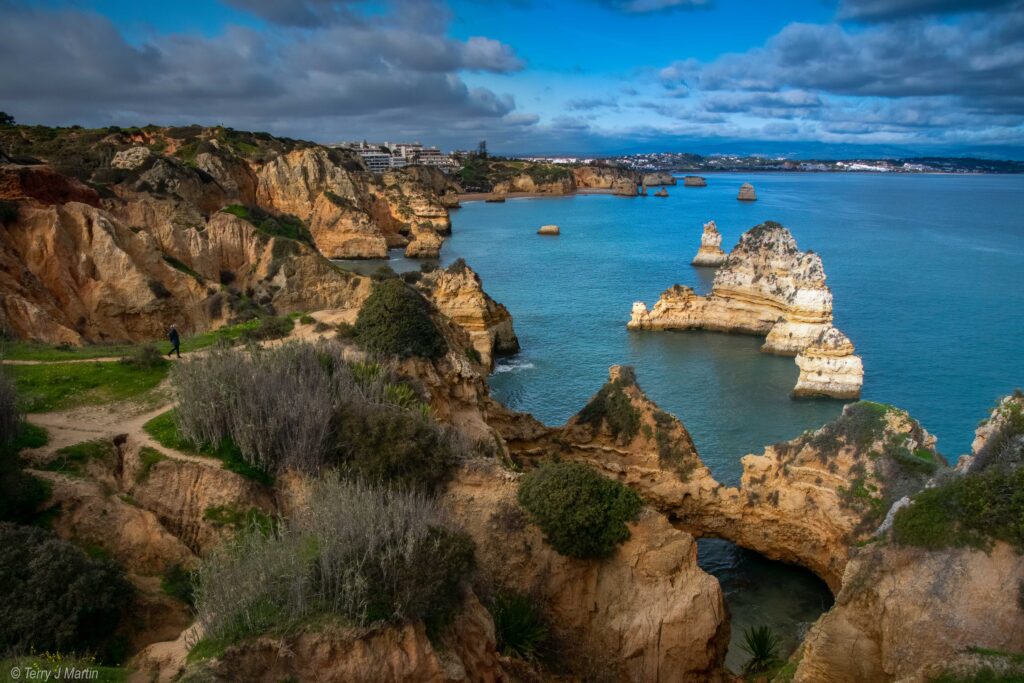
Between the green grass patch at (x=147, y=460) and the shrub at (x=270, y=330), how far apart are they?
7.21 metres

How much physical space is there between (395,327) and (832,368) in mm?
24226

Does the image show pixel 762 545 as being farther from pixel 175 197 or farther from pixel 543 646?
pixel 175 197

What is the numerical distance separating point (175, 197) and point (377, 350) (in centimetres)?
2666

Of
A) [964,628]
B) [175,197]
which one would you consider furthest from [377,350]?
A: [175,197]

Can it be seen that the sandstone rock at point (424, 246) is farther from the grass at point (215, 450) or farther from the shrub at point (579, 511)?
the shrub at point (579, 511)

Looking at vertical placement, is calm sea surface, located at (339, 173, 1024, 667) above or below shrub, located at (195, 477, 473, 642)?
below

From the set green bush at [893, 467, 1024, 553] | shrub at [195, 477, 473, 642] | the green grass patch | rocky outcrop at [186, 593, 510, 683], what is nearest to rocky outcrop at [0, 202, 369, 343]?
the green grass patch

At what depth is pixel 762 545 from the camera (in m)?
19.9

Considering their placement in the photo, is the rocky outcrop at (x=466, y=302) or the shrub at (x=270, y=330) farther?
the rocky outcrop at (x=466, y=302)

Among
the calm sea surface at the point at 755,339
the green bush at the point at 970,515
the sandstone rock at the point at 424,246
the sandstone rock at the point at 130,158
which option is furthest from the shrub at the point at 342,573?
the sandstone rock at the point at 424,246

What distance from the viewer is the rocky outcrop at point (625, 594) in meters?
13.6

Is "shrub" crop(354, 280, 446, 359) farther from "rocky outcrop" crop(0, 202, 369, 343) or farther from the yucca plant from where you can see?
the yucca plant

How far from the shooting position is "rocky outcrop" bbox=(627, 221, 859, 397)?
38.6 meters

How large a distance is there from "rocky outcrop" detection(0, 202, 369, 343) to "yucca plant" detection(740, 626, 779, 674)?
20665 millimetres
